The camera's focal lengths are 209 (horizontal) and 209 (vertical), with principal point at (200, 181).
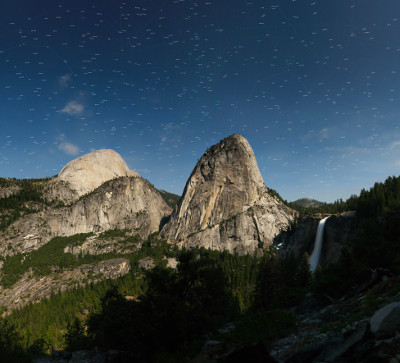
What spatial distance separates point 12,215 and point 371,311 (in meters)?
209

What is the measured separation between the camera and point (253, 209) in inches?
5827

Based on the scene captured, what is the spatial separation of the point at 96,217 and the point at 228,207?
377ft

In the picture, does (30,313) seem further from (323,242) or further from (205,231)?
(323,242)

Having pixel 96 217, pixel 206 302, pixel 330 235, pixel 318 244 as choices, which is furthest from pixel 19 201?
pixel 330 235

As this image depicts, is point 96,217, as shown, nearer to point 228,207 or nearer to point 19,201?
point 19,201

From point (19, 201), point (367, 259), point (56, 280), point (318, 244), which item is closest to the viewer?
point (367, 259)

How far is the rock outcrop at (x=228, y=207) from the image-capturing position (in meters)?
143

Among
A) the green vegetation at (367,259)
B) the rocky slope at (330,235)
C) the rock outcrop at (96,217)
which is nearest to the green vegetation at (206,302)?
the green vegetation at (367,259)

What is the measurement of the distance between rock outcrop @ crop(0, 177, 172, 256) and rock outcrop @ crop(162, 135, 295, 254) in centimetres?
3191

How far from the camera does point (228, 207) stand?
155250 mm

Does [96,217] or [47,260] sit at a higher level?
[96,217]

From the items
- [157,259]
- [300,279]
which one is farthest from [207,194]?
[300,279]

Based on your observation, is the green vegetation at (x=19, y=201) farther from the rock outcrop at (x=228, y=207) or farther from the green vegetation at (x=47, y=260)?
the rock outcrop at (x=228, y=207)

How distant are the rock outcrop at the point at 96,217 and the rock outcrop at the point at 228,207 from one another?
3191 centimetres
